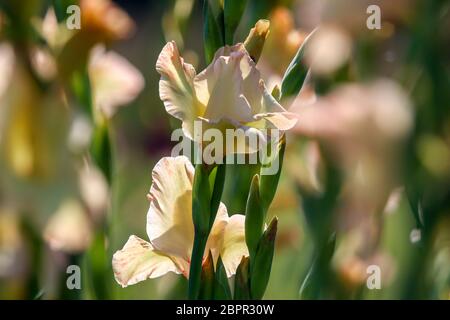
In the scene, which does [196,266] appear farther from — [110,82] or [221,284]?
[110,82]

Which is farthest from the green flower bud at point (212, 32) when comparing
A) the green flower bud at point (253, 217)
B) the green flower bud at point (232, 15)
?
the green flower bud at point (253, 217)

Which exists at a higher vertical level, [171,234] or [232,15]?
[232,15]

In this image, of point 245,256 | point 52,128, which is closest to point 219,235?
point 245,256

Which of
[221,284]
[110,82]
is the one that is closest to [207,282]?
[221,284]

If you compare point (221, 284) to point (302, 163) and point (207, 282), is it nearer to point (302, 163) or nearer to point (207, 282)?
point (207, 282)

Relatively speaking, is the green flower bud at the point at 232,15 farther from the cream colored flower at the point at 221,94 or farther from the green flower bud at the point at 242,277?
→ the green flower bud at the point at 242,277

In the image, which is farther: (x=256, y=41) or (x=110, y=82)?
(x=110, y=82)
